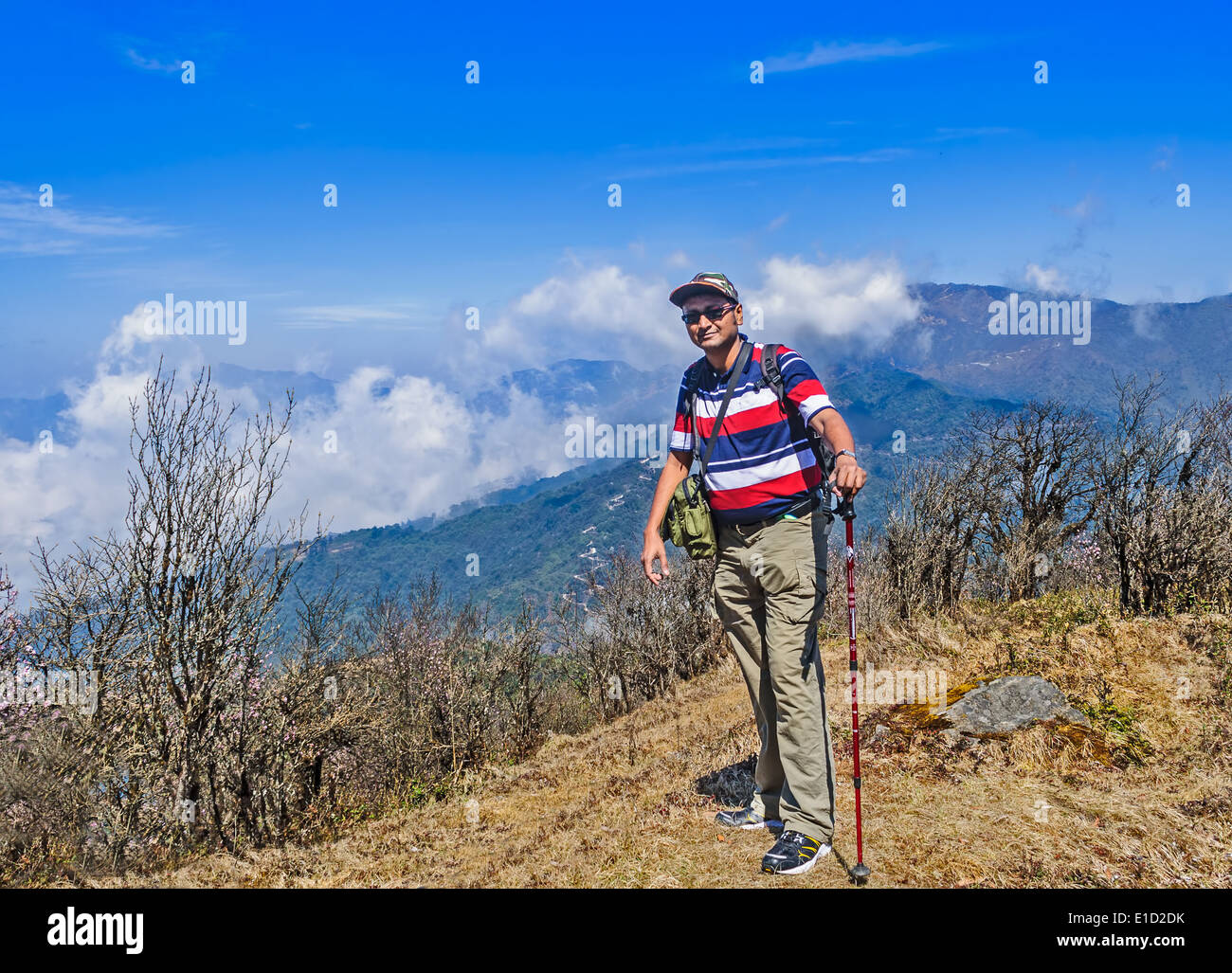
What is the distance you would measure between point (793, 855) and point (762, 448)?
6.32 feet

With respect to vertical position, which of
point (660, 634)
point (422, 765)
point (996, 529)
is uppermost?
point (996, 529)

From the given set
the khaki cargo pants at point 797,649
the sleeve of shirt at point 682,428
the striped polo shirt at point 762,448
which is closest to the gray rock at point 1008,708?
the khaki cargo pants at point 797,649

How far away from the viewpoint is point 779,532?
13.0 feet

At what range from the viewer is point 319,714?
28.1ft

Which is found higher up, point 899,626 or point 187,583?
point 187,583

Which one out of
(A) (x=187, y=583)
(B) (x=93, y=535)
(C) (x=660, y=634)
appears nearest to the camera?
(A) (x=187, y=583)

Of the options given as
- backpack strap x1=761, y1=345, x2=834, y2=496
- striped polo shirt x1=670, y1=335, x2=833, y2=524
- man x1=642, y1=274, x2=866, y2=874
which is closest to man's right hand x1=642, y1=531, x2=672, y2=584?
man x1=642, y1=274, x2=866, y2=874

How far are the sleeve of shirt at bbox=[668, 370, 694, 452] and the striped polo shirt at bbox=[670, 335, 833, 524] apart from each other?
204 mm

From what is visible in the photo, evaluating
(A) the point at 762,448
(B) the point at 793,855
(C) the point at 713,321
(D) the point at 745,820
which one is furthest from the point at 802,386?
(D) the point at 745,820

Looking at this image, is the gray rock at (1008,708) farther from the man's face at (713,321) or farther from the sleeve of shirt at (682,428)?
the man's face at (713,321)

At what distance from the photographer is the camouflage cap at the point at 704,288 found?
4.05 meters
